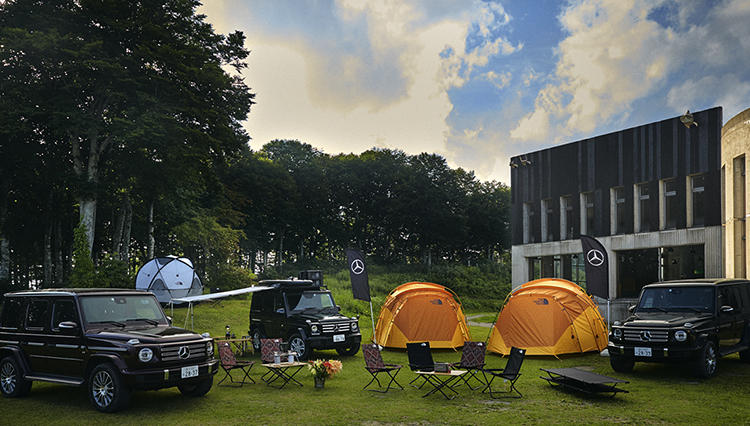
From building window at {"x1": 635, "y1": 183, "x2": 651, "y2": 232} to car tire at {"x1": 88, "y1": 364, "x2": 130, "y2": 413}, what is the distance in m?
24.0

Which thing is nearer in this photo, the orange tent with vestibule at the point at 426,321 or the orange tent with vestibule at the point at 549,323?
the orange tent with vestibule at the point at 549,323

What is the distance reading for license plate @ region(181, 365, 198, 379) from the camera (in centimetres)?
986

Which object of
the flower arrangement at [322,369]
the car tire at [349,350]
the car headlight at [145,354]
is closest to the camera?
the car headlight at [145,354]

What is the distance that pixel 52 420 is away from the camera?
30.1 ft

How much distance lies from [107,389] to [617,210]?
81.8ft

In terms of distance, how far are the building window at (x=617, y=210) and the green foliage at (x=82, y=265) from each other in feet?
76.9

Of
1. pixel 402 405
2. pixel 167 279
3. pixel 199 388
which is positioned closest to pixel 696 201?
pixel 402 405

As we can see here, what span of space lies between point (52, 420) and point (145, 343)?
1783mm

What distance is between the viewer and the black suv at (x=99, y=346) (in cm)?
951

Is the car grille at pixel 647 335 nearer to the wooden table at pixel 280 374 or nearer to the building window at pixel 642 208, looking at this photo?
the wooden table at pixel 280 374

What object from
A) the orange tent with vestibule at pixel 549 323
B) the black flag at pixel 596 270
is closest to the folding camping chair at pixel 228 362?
the orange tent with vestibule at pixel 549 323

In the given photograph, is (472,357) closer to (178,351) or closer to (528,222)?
(178,351)

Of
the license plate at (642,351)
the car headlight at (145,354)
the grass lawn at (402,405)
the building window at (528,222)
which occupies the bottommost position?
the grass lawn at (402,405)

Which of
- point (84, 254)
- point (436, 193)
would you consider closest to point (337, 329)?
point (84, 254)
